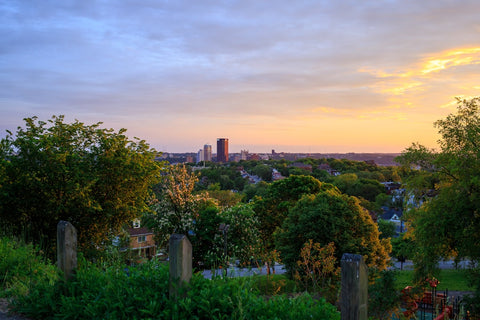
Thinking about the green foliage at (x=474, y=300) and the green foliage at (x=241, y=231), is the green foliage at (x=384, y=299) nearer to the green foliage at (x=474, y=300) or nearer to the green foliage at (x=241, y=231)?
the green foliage at (x=474, y=300)

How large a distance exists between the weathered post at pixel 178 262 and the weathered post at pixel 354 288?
1.62 metres

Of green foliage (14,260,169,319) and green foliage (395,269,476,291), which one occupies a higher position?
green foliage (14,260,169,319)

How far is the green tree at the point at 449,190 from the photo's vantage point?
38.6 feet

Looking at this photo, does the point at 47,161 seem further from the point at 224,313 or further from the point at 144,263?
the point at 224,313

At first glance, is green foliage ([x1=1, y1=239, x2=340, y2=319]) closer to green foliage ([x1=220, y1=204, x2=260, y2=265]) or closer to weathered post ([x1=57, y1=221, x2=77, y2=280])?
weathered post ([x1=57, y1=221, x2=77, y2=280])

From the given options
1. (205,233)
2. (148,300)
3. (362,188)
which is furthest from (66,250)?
(362,188)

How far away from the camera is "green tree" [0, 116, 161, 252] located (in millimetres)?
8461

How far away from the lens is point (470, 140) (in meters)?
12.5

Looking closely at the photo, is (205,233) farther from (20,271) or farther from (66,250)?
(66,250)

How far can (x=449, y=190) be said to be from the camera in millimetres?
12320

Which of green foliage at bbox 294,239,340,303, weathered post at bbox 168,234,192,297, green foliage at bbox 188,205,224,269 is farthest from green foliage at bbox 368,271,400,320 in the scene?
green foliage at bbox 188,205,224,269

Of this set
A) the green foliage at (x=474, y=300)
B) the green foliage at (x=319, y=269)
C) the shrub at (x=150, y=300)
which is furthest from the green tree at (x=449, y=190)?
the shrub at (x=150, y=300)

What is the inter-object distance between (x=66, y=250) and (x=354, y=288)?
12.0 ft

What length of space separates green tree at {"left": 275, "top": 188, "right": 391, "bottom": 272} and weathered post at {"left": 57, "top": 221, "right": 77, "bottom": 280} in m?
11.7
